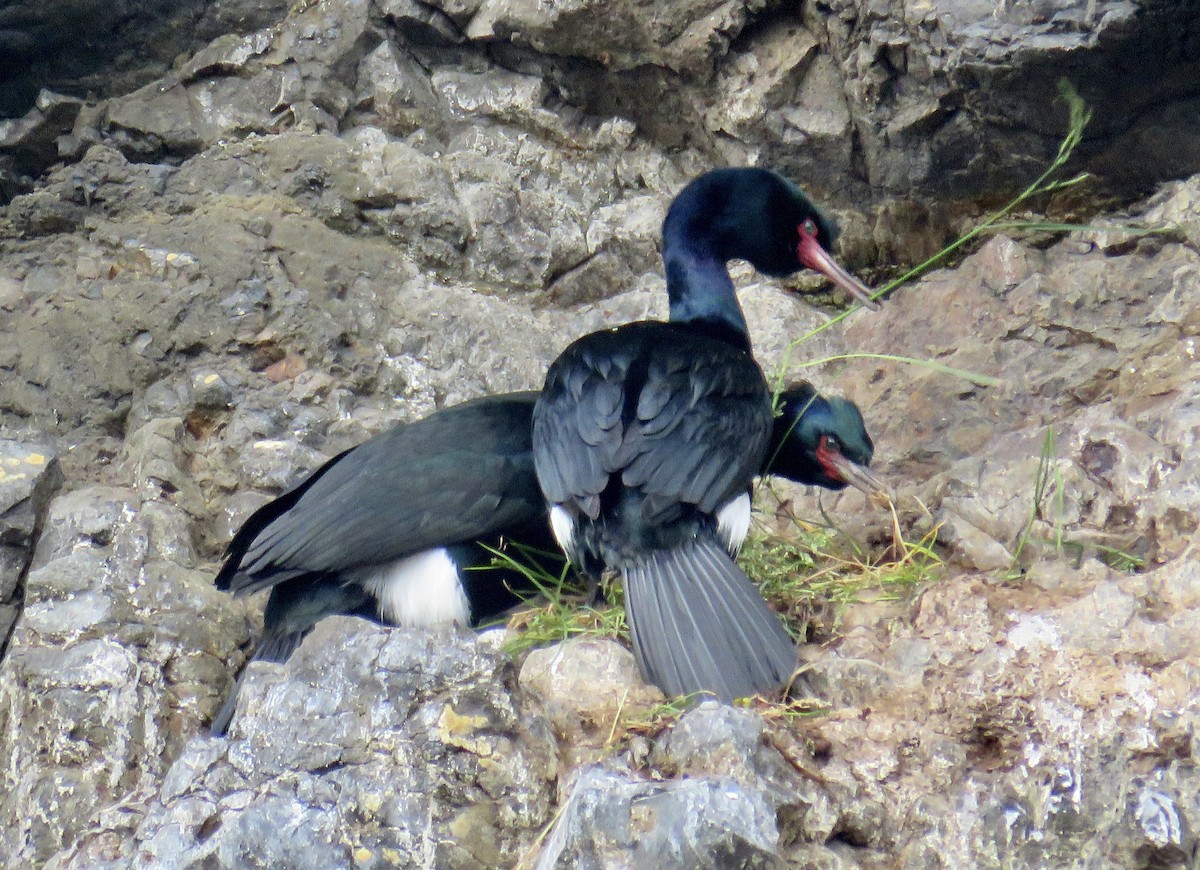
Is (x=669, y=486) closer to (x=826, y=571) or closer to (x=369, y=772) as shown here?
(x=826, y=571)

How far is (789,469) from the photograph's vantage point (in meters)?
4.19

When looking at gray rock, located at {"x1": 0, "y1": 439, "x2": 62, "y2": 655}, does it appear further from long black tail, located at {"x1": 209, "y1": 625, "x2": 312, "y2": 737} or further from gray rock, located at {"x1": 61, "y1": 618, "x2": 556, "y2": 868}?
gray rock, located at {"x1": 61, "y1": 618, "x2": 556, "y2": 868}

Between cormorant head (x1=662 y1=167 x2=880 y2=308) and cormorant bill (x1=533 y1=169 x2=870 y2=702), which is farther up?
cormorant head (x1=662 y1=167 x2=880 y2=308)

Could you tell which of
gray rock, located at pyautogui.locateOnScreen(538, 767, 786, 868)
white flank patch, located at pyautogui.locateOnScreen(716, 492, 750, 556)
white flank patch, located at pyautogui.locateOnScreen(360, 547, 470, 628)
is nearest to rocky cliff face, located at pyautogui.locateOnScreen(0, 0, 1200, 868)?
gray rock, located at pyautogui.locateOnScreen(538, 767, 786, 868)

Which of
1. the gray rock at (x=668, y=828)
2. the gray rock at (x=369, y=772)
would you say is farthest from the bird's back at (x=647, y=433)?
the gray rock at (x=668, y=828)

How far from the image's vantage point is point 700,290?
4449 millimetres

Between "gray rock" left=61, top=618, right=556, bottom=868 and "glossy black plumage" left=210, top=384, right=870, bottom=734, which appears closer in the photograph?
"gray rock" left=61, top=618, right=556, bottom=868

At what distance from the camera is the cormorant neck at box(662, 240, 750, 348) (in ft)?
14.5

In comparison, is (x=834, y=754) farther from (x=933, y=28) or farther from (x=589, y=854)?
(x=933, y=28)

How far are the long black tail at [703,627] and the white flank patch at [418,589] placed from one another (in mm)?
654

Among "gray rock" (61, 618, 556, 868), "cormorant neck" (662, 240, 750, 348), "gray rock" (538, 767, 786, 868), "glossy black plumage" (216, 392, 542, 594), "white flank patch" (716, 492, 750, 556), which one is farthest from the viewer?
"cormorant neck" (662, 240, 750, 348)

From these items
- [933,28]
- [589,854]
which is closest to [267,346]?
[933,28]

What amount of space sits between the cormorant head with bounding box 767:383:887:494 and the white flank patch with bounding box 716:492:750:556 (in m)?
0.42

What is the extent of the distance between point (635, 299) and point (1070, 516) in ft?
6.22
